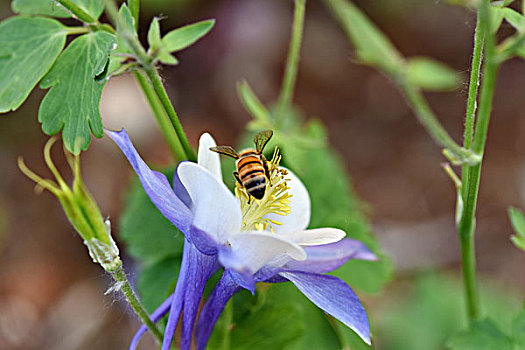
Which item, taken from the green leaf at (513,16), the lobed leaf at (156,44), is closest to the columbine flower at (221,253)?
the lobed leaf at (156,44)

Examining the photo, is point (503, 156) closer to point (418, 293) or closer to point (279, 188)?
point (418, 293)

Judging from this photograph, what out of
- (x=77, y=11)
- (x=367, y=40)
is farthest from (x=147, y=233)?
(x=367, y=40)

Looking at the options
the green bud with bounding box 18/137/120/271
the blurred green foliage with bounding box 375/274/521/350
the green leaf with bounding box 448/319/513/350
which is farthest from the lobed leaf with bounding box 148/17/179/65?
the blurred green foliage with bounding box 375/274/521/350

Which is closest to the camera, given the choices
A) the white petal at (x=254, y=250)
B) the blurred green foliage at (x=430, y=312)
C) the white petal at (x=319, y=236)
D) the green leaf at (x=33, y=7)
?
the white petal at (x=254, y=250)

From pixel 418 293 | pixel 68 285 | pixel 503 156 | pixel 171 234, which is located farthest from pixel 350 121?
pixel 171 234

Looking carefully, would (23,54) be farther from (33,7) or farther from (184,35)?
(184,35)

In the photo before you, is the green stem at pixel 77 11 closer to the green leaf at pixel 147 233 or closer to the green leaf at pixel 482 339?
the green leaf at pixel 147 233

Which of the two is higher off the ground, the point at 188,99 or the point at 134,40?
the point at 134,40
